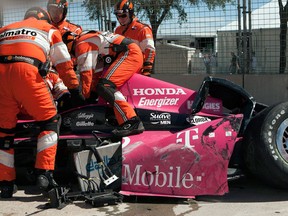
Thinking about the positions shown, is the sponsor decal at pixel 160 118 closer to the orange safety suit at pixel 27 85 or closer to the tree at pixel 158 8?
the orange safety suit at pixel 27 85

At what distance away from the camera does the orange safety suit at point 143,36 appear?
6637 mm

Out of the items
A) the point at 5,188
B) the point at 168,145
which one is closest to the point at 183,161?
the point at 168,145

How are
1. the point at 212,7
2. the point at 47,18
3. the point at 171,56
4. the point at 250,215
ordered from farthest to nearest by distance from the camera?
the point at 171,56 < the point at 212,7 < the point at 47,18 < the point at 250,215

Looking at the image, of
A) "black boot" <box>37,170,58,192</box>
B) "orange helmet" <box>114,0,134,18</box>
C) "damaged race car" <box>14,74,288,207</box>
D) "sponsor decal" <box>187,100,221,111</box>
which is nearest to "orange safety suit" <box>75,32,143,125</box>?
"damaged race car" <box>14,74,288,207</box>

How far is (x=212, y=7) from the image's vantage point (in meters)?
7.09

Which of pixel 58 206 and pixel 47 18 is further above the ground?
pixel 47 18

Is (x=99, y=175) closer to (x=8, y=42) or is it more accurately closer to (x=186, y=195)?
(x=186, y=195)

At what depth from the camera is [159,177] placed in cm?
403

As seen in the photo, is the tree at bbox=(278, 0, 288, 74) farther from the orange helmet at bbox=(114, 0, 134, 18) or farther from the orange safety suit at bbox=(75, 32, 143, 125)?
the orange safety suit at bbox=(75, 32, 143, 125)

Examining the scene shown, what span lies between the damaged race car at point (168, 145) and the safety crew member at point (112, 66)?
138mm

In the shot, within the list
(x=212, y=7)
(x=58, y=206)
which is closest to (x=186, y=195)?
(x=58, y=206)

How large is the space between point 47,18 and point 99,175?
5.90ft

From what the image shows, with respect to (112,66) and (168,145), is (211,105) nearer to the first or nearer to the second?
(168,145)

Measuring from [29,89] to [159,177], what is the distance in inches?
59.0
